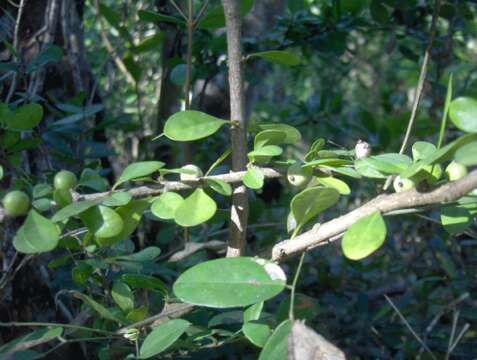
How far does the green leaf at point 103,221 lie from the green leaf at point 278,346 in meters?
0.19

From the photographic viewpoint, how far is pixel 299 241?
0.66 metres

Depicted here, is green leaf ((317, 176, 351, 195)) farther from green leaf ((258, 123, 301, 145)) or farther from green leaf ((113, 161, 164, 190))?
green leaf ((113, 161, 164, 190))

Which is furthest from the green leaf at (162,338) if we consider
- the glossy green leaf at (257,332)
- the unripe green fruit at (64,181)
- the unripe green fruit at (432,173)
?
the unripe green fruit at (432,173)

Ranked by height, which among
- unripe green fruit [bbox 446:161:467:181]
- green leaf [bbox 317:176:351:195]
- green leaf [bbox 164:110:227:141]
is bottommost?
green leaf [bbox 317:176:351:195]

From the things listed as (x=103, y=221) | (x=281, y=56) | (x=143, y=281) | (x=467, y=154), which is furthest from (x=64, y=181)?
(x=467, y=154)

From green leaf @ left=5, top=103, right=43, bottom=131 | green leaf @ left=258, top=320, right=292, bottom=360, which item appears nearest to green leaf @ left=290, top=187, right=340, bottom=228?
green leaf @ left=258, top=320, right=292, bottom=360

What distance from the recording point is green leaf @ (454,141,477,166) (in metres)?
0.49

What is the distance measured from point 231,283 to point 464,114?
0.82 ft

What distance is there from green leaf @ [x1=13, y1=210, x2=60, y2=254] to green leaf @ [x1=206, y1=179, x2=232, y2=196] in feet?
0.52

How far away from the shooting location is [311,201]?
2.14 feet

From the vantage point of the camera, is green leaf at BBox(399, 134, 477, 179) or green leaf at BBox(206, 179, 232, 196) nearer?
green leaf at BBox(399, 134, 477, 179)

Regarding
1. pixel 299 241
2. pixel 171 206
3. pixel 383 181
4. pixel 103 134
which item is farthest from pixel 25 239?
pixel 103 134

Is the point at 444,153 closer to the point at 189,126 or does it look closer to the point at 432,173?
the point at 432,173

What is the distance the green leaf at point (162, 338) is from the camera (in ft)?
2.16
